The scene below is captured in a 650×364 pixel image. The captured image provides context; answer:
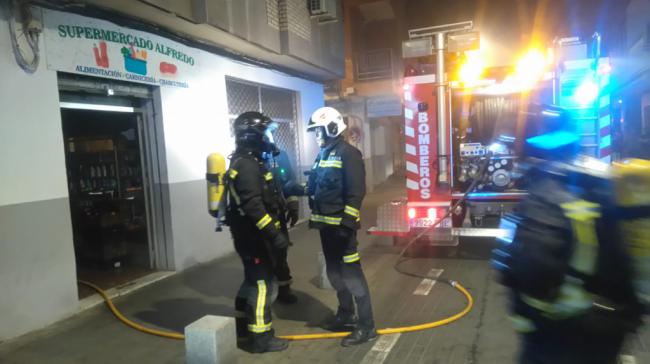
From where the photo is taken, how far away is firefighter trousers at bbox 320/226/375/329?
382 centimetres

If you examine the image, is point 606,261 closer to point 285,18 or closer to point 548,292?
point 548,292

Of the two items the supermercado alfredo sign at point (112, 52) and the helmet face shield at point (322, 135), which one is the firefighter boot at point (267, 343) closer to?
the helmet face shield at point (322, 135)

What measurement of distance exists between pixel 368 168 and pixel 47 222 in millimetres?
12412

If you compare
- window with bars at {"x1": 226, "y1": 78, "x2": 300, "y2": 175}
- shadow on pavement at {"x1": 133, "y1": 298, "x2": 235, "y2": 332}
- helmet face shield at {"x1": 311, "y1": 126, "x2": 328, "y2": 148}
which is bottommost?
shadow on pavement at {"x1": 133, "y1": 298, "x2": 235, "y2": 332}

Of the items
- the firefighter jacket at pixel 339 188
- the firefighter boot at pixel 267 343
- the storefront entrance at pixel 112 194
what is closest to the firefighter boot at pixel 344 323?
the firefighter boot at pixel 267 343

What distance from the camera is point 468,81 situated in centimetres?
622

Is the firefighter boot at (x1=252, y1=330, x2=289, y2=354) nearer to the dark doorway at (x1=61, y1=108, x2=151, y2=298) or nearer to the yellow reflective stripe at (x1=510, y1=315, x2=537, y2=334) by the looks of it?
the yellow reflective stripe at (x1=510, y1=315, x2=537, y2=334)

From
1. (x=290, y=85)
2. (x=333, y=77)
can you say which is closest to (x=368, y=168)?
(x=333, y=77)

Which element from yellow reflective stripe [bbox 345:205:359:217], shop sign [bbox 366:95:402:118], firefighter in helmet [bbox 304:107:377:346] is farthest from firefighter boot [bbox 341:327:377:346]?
shop sign [bbox 366:95:402:118]

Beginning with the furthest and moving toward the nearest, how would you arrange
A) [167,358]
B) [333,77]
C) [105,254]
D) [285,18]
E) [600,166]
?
1. [333,77]
2. [285,18]
3. [105,254]
4. [167,358]
5. [600,166]

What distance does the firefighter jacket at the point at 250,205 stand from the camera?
11.9 ft

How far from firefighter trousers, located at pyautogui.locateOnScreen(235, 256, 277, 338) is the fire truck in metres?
2.87

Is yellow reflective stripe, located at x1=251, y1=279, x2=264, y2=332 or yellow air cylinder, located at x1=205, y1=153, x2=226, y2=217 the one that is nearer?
yellow reflective stripe, located at x1=251, y1=279, x2=264, y2=332

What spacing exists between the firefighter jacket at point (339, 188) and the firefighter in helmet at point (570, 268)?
7.05 feet
